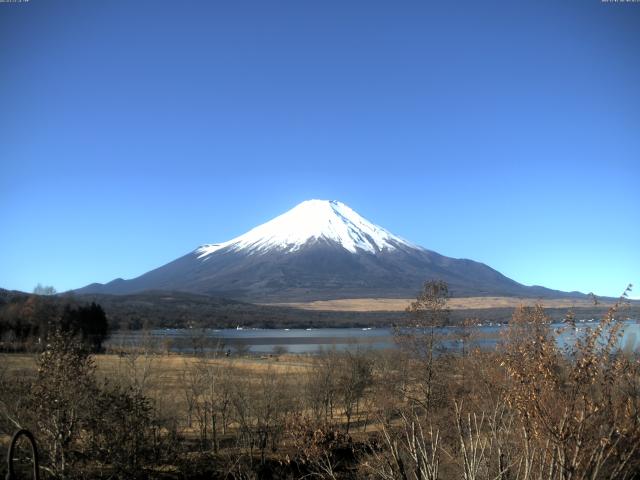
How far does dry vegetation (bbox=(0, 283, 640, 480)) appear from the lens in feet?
23.8

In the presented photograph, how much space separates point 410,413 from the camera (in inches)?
760

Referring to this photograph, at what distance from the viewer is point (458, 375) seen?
27906 mm

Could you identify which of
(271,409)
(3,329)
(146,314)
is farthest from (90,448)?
(146,314)

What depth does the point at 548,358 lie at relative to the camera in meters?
7.59

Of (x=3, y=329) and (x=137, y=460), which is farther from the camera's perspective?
(x=3, y=329)

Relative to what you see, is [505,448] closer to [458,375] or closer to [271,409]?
[458,375]

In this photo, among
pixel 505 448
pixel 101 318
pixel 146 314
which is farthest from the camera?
pixel 146 314

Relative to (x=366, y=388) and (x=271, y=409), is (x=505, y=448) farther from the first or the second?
(x=366, y=388)

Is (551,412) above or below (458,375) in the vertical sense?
above

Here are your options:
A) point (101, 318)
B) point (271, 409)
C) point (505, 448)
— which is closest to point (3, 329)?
point (101, 318)

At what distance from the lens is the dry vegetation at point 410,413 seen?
725 centimetres

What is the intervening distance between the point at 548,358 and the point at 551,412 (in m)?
0.82

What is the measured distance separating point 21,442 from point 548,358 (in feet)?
54.1

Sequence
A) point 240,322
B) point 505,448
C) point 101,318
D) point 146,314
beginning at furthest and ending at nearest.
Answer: point 240,322 → point 146,314 → point 101,318 → point 505,448
